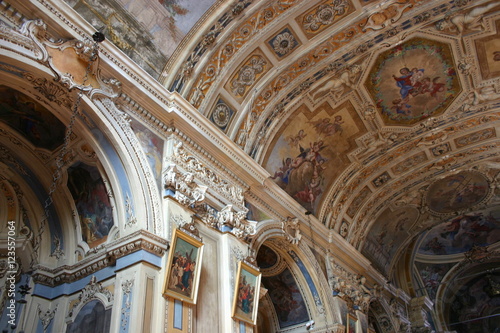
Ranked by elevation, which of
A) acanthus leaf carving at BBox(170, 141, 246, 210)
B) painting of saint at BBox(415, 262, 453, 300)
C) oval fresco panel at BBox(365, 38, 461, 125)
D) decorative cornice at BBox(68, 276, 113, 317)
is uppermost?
oval fresco panel at BBox(365, 38, 461, 125)

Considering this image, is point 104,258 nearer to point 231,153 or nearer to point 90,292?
point 90,292

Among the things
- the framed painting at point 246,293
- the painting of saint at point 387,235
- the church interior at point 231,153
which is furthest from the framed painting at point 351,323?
the framed painting at point 246,293

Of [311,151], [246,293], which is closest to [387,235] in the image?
[311,151]

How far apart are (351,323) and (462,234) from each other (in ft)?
32.5

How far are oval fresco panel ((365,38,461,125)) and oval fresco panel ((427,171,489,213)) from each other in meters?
3.68

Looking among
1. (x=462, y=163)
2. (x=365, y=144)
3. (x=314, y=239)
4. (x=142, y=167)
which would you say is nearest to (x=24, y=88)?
(x=142, y=167)

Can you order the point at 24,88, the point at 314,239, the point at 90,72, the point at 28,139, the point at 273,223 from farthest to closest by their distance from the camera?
the point at 314,239
the point at 273,223
the point at 28,139
the point at 90,72
the point at 24,88

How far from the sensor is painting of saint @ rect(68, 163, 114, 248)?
7016 mm

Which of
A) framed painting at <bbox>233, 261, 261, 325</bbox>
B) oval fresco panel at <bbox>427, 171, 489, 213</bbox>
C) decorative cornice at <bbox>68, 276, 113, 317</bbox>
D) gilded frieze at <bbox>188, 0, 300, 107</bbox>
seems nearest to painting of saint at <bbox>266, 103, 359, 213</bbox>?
gilded frieze at <bbox>188, 0, 300, 107</bbox>

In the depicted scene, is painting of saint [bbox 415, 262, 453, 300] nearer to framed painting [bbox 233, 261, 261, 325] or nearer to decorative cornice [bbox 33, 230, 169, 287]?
framed painting [bbox 233, 261, 261, 325]

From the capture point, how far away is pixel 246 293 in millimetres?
7688

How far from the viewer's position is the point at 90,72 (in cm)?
666

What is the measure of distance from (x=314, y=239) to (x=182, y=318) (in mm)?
6268

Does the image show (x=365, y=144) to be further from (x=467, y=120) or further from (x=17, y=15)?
(x=17, y=15)
